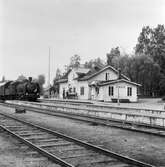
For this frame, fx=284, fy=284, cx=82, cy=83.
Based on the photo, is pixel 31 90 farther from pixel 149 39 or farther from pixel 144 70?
pixel 149 39

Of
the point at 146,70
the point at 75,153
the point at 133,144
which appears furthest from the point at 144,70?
the point at 75,153

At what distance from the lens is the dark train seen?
36.9 m

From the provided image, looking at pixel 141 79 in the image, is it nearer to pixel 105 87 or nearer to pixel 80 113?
pixel 105 87

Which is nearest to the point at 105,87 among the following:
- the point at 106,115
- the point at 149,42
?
the point at 106,115

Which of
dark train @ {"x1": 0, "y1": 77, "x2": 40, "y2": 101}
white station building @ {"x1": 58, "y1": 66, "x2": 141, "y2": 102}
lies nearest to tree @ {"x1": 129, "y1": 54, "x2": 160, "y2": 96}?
white station building @ {"x1": 58, "y1": 66, "x2": 141, "y2": 102}

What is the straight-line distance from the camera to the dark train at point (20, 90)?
36.9 metres

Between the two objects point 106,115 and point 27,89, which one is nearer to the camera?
point 106,115

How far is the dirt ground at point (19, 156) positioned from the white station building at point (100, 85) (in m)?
30.5

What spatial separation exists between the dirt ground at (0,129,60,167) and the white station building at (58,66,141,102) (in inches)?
1201

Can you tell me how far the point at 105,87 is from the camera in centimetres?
4281

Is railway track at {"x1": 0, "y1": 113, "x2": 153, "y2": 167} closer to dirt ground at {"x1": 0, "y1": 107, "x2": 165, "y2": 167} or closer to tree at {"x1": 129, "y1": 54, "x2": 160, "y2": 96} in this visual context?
dirt ground at {"x1": 0, "y1": 107, "x2": 165, "y2": 167}

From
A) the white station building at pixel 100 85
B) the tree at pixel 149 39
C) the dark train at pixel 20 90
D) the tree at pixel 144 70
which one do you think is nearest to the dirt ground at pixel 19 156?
the dark train at pixel 20 90

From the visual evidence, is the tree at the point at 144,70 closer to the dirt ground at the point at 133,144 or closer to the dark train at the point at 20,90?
the dark train at the point at 20,90

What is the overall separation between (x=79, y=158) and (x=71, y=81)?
46484mm
